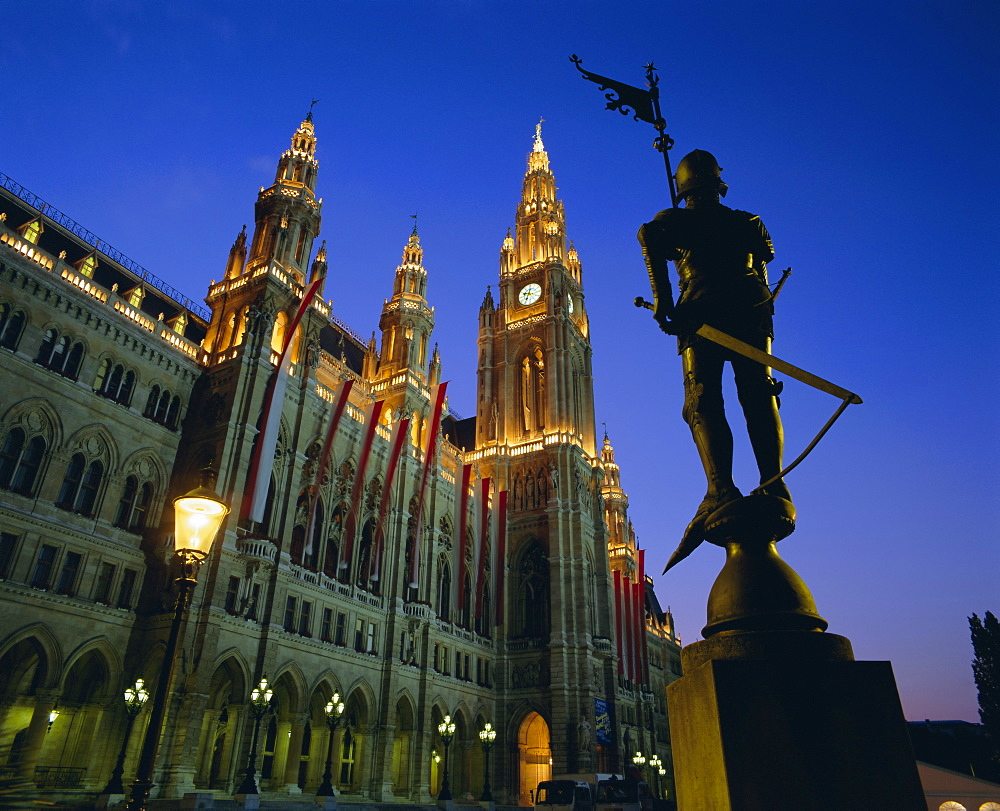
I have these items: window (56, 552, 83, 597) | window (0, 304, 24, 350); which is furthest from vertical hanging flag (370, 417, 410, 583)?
window (0, 304, 24, 350)

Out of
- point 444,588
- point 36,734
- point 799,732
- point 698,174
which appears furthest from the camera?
point 444,588

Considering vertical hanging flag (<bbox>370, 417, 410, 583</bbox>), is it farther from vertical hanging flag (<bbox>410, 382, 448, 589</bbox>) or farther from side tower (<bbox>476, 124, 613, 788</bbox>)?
side tower (<bbox>476, 124, 613, 788</bbox>)

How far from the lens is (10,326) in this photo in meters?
24.4

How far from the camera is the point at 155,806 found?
19812 mm

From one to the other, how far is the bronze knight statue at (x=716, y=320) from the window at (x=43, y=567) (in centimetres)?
2600

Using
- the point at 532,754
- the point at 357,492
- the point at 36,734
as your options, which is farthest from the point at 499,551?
the point at 36,734

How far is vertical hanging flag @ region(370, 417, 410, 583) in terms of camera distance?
34.3 meters

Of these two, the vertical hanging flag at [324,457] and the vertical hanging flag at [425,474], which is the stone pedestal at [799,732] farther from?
the vertical hanging flag at [425,474]

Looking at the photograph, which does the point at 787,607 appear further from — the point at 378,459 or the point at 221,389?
the point at 378,459

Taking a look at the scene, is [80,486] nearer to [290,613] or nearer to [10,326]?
[10,326]

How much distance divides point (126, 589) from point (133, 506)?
3349 millimetres

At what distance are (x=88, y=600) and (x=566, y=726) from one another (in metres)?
28.3

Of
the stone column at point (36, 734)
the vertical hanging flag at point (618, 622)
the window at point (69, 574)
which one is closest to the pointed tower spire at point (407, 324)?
the vertical hanging flag at point (618, 622)

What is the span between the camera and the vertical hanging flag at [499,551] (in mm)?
41312
